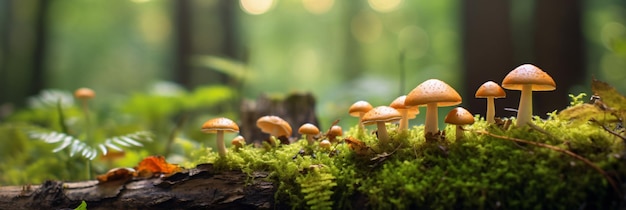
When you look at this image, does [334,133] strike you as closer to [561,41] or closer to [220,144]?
[220,144]

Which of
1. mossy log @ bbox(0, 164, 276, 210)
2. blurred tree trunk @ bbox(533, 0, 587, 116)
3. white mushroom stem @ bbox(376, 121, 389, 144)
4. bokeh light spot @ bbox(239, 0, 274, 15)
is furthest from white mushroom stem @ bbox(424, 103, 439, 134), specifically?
bokeh light spot @ bbox(239, 0, 274, 15)

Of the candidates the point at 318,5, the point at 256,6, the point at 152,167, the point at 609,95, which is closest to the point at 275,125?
the point at 152,167

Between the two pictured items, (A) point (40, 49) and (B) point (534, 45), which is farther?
(A) point (40, 49)

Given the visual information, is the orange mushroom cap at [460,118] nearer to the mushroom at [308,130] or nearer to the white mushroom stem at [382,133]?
the white mushroom stem at [382,133]

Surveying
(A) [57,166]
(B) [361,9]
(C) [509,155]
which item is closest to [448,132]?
(C) [509,155]

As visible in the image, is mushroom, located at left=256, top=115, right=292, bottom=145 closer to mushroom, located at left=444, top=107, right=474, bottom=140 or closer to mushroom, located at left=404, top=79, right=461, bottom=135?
mushroom, located at left=404, top=79, right=461, bottom=135
